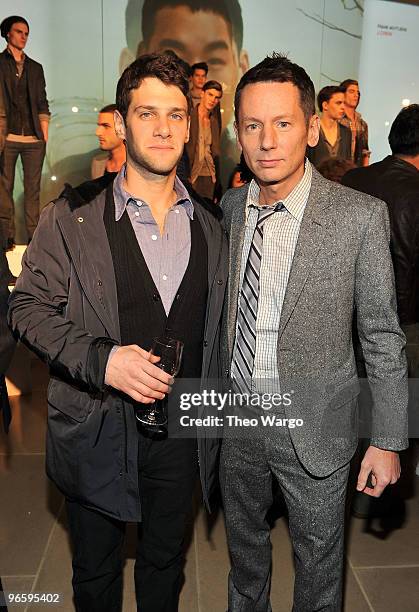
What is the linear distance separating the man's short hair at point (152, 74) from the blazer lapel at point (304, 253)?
0.54 m

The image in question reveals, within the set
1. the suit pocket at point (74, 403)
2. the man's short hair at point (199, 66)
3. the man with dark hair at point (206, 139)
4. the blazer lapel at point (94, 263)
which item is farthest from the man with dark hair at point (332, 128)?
the suit pocket at point (74, 403)

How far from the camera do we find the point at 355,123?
6.49 m

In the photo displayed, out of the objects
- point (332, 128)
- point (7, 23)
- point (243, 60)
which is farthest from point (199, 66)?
point (7, 23)

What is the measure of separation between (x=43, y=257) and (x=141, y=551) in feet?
3.45

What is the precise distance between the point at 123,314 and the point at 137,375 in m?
0.27

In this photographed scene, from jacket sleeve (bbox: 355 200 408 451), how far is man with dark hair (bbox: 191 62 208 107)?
16.2 feet

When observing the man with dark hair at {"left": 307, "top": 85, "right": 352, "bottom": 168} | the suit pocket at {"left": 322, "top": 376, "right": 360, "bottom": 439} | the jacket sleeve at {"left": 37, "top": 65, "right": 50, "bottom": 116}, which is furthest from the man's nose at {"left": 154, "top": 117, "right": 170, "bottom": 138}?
the man with dark hair at {"left": 307, "top": 85, "right": 352, "bottom": 168}

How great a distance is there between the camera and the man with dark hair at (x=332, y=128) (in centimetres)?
639

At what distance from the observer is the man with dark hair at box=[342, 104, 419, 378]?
113 inches

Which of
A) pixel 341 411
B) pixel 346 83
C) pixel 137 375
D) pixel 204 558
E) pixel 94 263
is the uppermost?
pixel 346 83

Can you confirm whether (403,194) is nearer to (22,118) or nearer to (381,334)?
(381,334)

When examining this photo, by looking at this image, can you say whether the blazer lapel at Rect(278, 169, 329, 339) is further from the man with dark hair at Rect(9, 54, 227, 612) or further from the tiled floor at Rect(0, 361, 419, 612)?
the tiled floor at Rect(0, 361, 419, 612)

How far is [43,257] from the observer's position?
5.37ft

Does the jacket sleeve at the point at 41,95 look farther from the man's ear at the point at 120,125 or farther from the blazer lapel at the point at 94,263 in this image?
the blazer lapel at the point at 94,263
